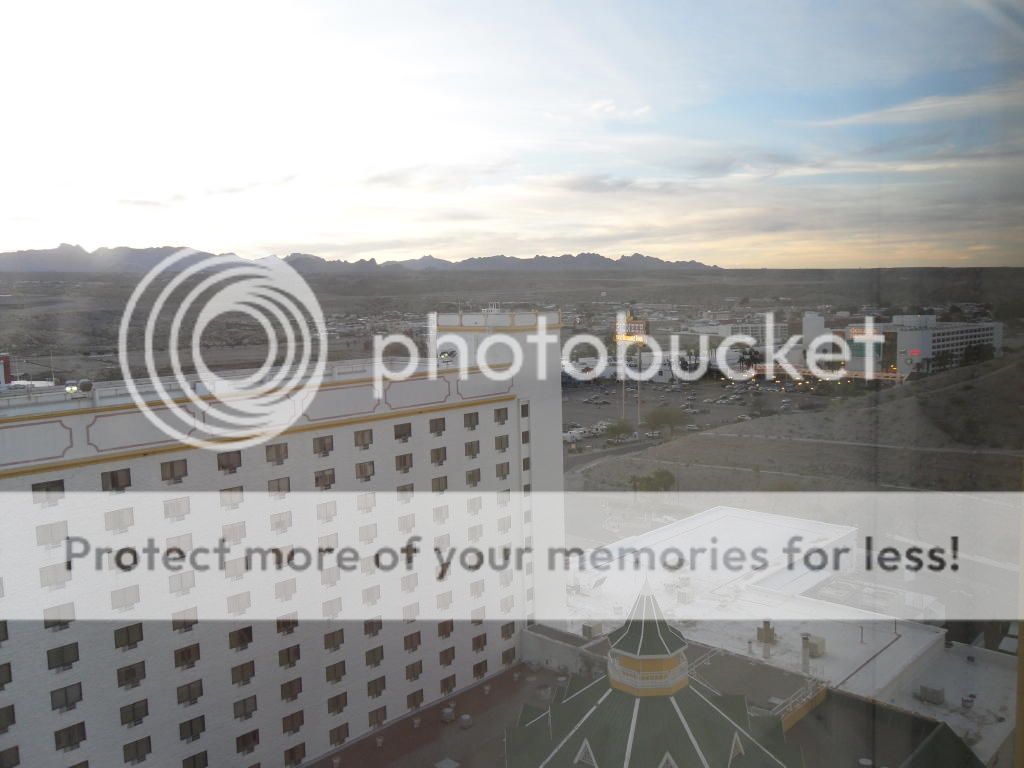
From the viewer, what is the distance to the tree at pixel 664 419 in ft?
12.5

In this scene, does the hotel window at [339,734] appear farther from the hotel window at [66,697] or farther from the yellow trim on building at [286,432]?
the yellow trim on building at [286,432]

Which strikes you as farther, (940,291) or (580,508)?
(580,508)

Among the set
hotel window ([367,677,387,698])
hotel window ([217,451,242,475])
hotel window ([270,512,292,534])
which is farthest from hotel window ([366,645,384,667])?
hotel window ([217,451,242,475])

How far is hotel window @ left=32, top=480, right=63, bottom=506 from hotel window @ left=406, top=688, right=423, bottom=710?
256 centimetres

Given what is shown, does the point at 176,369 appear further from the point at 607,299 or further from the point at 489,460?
the point at 607,299

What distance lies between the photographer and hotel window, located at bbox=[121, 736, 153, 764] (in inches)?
141

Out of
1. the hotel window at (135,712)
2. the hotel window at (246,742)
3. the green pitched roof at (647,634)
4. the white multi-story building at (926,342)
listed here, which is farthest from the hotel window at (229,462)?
the white multi-story building at (926,342)

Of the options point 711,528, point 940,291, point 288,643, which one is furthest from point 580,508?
point 940,291

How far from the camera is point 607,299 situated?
3766 millimetres

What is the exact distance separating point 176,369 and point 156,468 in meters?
0.76

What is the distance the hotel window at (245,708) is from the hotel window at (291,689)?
0.57ft

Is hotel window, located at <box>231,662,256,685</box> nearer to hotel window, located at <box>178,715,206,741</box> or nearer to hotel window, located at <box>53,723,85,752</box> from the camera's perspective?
hotel window, located at <box>178,715,206,741</box>

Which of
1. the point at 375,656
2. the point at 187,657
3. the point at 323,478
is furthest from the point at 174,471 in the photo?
the point at 375,656

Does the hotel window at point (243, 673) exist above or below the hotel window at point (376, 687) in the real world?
above
